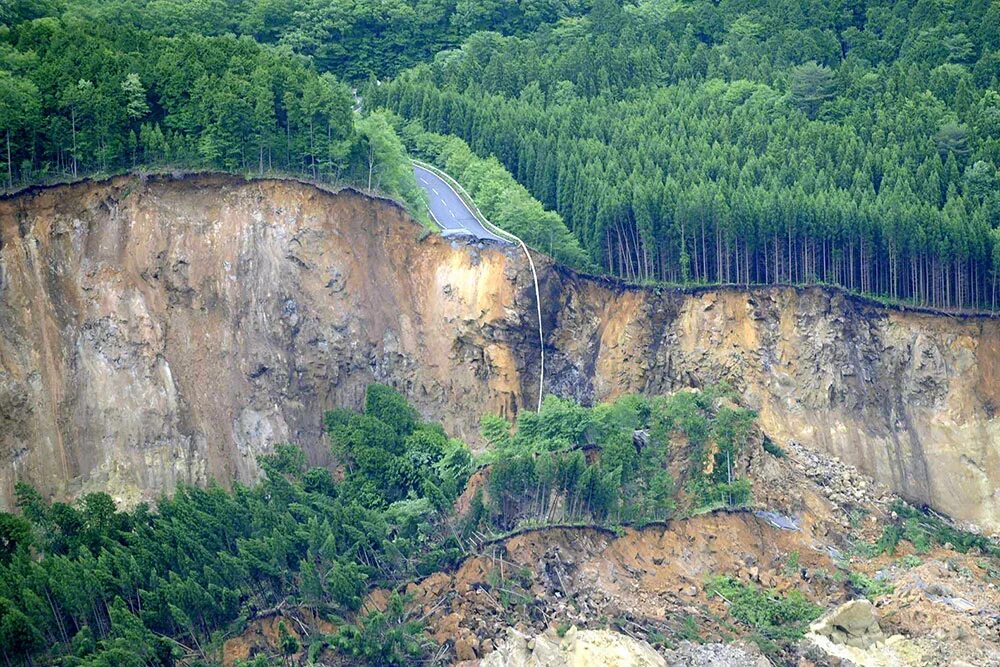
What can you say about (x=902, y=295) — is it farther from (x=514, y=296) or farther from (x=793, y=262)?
(x=514, y=296)

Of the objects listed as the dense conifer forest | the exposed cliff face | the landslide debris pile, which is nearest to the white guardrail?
the exposed cliff face

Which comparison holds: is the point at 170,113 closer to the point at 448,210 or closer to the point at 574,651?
the point at 448,210

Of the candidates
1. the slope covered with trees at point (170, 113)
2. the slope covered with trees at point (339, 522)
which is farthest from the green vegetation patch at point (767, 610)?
the slope covered with trees at point (170, 113)

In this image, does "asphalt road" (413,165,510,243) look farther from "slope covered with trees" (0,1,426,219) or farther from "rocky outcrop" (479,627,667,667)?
"rocky outcrop" (479,627,667,667)

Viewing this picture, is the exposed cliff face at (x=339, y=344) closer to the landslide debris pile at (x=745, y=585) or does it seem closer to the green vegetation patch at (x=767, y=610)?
the landslide debris pile at (x=745, y=585)

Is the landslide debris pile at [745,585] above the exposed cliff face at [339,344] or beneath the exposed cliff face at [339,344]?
beneath

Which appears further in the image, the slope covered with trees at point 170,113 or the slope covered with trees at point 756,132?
the slope covered with trees at point 756,132
